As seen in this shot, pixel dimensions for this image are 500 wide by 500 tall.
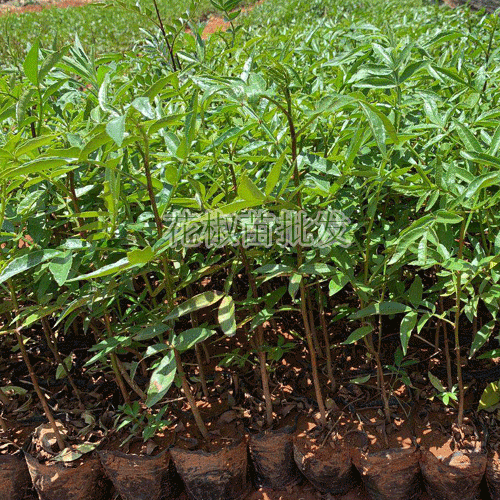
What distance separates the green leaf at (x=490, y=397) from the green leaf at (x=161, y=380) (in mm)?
910

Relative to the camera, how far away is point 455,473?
1.59 meters

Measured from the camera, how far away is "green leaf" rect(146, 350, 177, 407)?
3.99 feet

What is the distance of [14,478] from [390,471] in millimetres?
1114

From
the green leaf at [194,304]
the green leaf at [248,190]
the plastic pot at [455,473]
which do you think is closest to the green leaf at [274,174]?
the green leaf at [248,190]

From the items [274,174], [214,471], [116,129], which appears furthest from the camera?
[214,471]

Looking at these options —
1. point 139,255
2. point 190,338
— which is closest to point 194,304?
point 190,338

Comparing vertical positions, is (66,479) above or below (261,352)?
below

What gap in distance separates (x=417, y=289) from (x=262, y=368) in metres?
0.49

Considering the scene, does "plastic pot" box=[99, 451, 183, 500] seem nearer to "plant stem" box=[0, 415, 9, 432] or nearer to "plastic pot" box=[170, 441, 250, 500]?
"plastic pot" box=[170, 441, 250, 500]

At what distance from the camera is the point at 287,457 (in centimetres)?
172

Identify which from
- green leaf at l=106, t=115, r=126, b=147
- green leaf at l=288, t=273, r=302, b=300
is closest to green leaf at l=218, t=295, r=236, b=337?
green leaf at l=288, t=273, r=302, b=300

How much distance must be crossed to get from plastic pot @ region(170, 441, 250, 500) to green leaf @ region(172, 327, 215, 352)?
50 centimetres

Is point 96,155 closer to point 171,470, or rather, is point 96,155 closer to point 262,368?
point 262,368

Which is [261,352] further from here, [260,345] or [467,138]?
[467,138]
